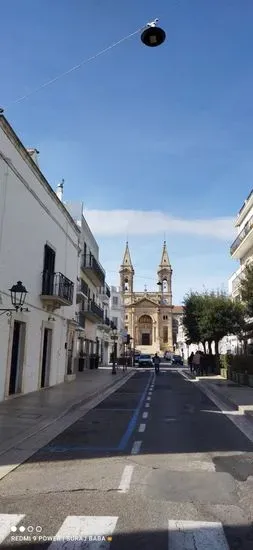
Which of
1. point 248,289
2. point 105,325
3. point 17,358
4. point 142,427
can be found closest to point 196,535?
point 142,427

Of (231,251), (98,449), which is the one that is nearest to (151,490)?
(98,449)

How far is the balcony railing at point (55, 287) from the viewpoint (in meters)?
19.2

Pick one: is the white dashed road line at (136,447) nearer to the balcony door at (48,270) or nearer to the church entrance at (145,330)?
the balcony door at (48,270)

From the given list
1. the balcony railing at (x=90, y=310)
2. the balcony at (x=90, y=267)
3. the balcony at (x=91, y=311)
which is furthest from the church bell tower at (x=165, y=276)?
the balcony at (x=90, y=267)

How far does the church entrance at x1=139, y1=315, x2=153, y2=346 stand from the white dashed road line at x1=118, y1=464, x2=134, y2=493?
103421 mm

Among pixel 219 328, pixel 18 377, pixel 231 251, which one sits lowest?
pixel 18 377

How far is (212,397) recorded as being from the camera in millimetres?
18828

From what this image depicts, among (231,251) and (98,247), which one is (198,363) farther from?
(98,247)

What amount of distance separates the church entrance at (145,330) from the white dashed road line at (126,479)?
103 m

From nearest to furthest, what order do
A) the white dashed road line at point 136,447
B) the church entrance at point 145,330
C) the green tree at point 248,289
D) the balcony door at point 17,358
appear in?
1. the white dashed road line at point 136,447
2. the balcony door at point 17,358
3. the green tree at point 248,289
4. the church entrance at point 145,330

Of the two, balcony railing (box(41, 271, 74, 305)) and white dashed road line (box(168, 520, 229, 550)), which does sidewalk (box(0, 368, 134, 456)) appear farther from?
white dashed road line (box(168, 520, 229, 550))

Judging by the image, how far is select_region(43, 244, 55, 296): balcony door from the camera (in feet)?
63.6

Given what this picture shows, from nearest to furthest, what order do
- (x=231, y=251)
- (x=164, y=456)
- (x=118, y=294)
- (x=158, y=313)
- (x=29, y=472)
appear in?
(x=29, y=472) < (x=164, y=456) < (x=231, y=251) < (x=118, y=294) < (x=158, y=313)

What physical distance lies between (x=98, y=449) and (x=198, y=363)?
87.8 feet
